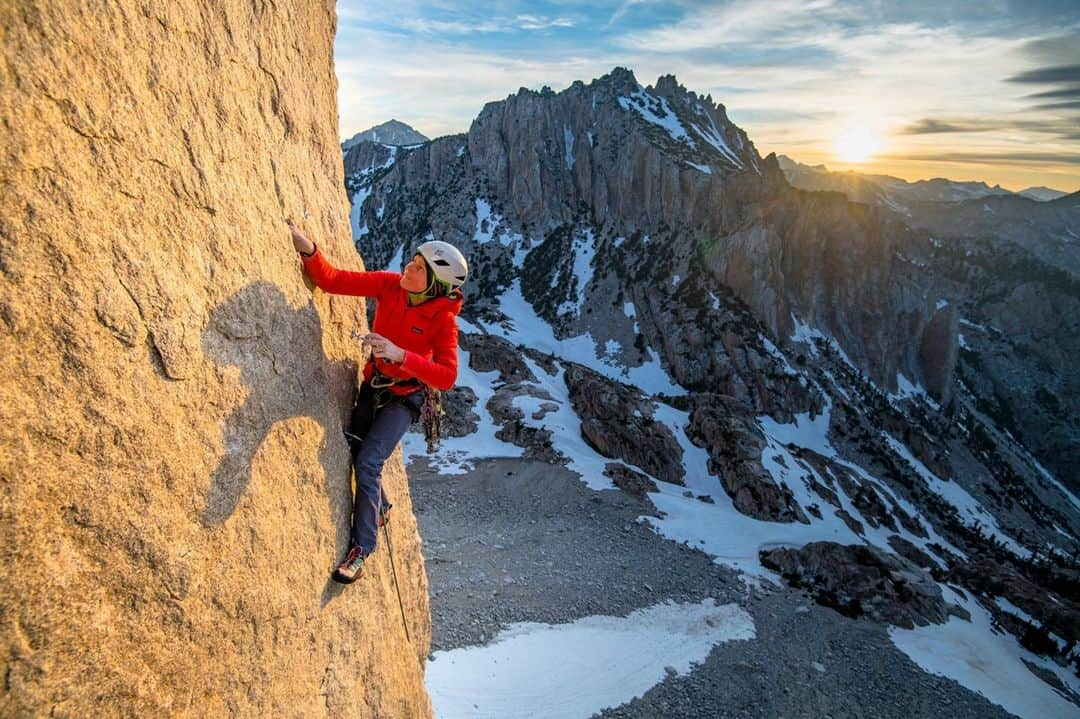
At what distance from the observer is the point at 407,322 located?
5648 mm

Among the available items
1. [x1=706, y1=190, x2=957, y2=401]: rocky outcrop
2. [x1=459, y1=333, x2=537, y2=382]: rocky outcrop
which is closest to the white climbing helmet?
[x1=459, y1=333, x2=537, y2=382]: rocky outcrop

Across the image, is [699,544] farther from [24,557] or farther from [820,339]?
[820,339]

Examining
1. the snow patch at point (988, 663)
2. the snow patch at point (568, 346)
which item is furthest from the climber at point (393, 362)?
the snow patch at point (568, 346)

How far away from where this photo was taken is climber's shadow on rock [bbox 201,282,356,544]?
3.82 meters

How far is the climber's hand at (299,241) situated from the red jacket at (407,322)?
25cm

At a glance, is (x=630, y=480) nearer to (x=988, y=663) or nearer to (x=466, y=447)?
(x=466, y=447)

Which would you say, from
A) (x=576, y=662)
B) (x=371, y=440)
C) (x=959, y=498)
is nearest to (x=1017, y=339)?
(x=959, y=498)

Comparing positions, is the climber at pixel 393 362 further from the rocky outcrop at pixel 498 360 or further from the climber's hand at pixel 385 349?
the rocky outcrop at pixel 498 360

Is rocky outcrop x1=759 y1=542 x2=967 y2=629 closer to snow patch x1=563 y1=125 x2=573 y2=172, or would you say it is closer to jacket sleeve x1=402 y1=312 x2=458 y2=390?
jacket sleeve x1=402 y1=312 x2=458 y2=390

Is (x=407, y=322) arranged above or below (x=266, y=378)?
above

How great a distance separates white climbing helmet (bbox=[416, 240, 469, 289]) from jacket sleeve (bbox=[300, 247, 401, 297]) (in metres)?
0.37

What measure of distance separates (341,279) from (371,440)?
5.26 ft

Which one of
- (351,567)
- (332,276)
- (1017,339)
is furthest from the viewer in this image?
(1017,339)

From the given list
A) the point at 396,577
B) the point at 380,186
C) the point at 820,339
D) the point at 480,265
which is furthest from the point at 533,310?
the point at 396,577
